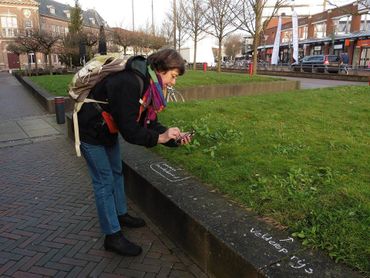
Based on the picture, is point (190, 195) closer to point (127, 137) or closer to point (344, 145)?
point (127, 137)

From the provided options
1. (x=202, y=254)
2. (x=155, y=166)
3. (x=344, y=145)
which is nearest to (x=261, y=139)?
(x=344, y=145)

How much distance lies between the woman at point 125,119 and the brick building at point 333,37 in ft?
98.4

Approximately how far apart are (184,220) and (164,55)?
1.37 metres

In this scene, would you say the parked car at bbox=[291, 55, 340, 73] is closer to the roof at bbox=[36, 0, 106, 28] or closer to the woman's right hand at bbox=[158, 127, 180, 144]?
the woman's right hand at bbox=[158, 127, 180, 144]

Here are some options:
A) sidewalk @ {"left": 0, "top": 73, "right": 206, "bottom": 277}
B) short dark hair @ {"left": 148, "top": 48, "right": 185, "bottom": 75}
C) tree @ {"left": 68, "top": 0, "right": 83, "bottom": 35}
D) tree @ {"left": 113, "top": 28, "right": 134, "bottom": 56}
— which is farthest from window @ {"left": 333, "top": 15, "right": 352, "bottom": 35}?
short dark hair @ {"left": 148, "top": 48, "right": 185, "bottom": 75}

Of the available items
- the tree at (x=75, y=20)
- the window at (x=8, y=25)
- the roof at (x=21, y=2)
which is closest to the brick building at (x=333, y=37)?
the tree at (x=75, y=20)

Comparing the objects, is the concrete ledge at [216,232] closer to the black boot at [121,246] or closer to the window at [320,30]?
the black boot at [121,246]

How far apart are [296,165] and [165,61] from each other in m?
2.01

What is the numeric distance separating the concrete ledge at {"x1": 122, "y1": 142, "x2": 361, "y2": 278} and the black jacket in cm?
80

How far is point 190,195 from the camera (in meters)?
3.21

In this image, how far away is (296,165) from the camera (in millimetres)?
3770

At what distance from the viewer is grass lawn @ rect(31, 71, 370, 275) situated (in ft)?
8.26

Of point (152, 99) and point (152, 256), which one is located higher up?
point (152, 99)

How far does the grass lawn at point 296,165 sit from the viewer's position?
8.26 ft
